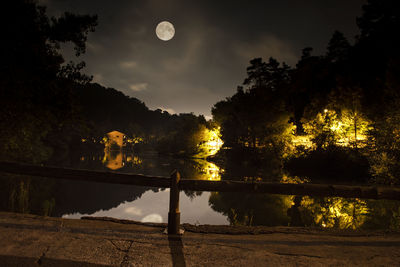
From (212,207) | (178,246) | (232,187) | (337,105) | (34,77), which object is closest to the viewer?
(178,246)

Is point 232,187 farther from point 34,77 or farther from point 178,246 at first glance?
point 34,77

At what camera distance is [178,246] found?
3811mm

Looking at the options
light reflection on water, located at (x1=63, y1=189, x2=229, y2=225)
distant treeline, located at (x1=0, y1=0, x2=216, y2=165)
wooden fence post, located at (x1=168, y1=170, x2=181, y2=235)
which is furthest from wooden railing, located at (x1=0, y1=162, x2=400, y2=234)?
light reflection on water, located at (x1=63, y1=189, x2=229, y2=225)

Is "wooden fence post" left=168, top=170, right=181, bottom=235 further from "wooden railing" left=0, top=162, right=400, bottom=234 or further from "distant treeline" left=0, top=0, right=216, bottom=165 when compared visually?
"distant treeline" left=0, top=0, right=216, bottom=165

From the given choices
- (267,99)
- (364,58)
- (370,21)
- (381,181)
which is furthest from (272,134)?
(370,21)

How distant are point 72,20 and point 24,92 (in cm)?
328

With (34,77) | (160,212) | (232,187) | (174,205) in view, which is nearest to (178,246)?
(174,205)

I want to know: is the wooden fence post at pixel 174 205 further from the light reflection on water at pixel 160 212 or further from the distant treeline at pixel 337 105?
the distant treeline at pixel 337 105

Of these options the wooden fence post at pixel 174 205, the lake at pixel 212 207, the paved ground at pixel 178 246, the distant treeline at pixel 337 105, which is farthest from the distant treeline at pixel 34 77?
the distant treeline at pixel 337 105

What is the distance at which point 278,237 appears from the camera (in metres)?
4.43

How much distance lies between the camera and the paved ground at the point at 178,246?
10.9 ft

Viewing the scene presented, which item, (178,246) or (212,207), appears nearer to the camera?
(178,246)

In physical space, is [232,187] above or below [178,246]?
above

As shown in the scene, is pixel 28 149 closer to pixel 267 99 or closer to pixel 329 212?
pixel 329 212
